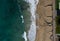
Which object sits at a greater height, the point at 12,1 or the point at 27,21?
the point at 12,1

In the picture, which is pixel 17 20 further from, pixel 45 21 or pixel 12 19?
pixel 45 21

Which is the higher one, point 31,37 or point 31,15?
point 31,15

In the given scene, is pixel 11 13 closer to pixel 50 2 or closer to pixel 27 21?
pixel 27 21

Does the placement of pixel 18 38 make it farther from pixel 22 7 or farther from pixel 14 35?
pixel 22 7

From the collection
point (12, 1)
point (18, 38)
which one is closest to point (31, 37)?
point (18, 38)
